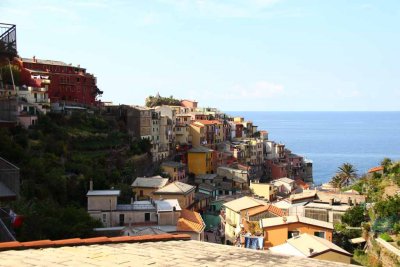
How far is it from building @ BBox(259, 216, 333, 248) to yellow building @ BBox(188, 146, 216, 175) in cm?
3423

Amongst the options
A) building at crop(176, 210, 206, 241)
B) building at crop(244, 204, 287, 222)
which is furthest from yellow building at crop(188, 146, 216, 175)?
building at crop(176, 210, 206, 241)

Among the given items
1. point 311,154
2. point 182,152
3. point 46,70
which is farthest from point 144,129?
point 311,154

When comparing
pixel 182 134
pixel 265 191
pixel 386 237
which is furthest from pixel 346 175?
pixel 386 237

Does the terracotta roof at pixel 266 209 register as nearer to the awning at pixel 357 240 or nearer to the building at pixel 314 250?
the awning at pixel 357 240

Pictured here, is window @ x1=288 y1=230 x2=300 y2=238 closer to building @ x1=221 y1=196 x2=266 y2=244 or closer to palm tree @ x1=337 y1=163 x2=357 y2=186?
building @ x1=221 y1=196 x2=266 y2=244

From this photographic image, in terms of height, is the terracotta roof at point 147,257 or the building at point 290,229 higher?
the terracotta roof at point 147,257

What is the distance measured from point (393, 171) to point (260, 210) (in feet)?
47.8

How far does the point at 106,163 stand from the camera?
159 feet

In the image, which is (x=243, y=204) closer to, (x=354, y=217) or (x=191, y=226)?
(x=191, y=226)

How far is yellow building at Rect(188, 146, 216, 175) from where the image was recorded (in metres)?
66.6

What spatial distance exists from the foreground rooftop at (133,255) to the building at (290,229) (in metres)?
24.2

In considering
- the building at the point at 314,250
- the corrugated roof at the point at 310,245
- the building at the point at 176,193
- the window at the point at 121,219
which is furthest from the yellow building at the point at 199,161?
the building at the point at 314,250

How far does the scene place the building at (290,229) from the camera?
31.7 meters

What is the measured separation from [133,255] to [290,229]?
84.1ft
